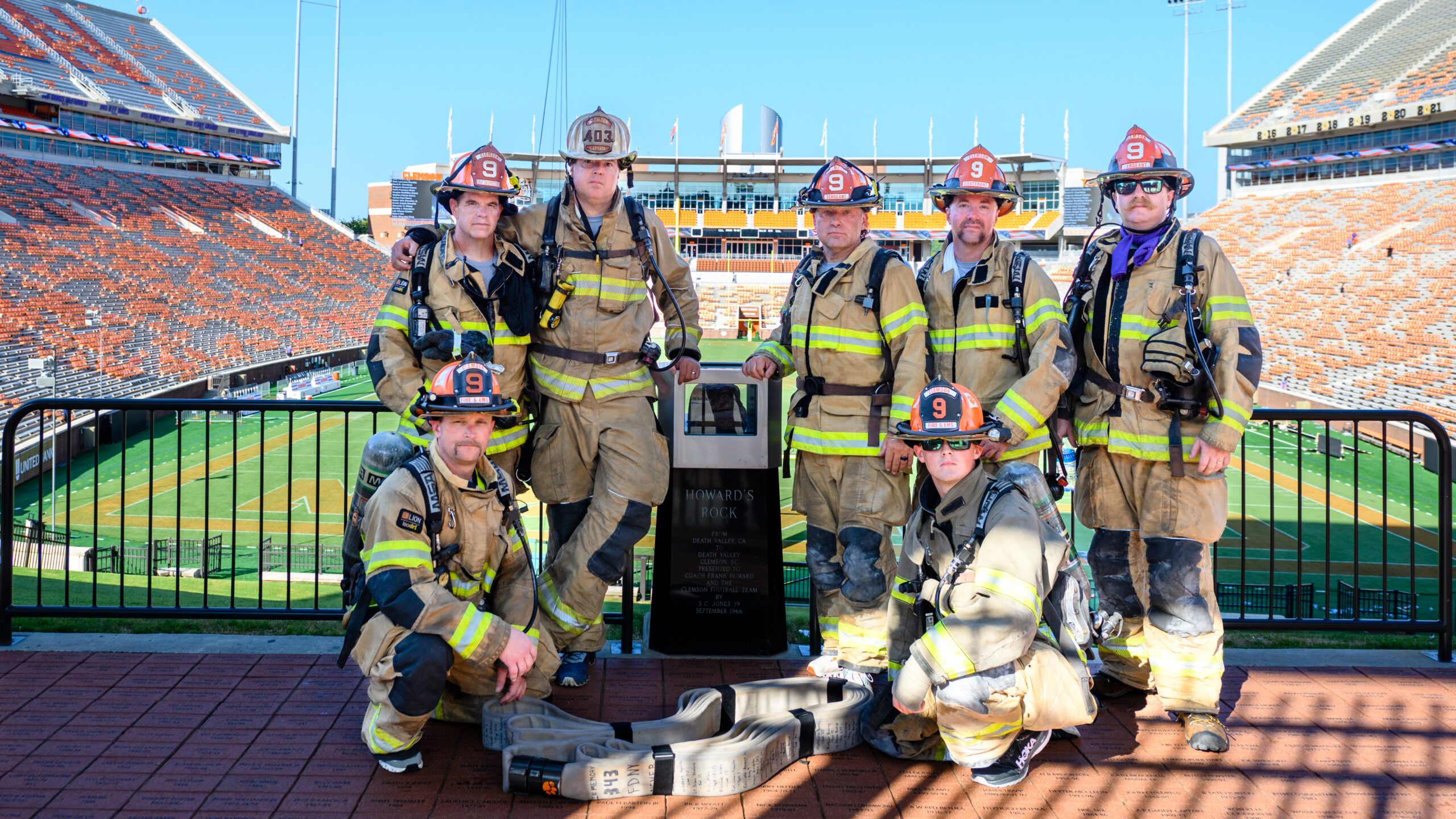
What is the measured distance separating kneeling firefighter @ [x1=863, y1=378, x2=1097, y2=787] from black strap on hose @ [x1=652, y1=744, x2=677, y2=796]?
793 millimetres

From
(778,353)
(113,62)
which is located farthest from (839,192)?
(113,62)

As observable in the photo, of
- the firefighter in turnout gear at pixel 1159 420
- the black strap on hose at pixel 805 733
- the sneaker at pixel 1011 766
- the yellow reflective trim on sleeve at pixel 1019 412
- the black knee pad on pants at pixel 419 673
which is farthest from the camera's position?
the yellow reflective trim on sleeve at pixel 1019 412

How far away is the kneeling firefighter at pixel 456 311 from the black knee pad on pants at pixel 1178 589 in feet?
8.89

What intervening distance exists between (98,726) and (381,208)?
3923 inches

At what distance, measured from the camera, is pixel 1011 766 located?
3.82 metres

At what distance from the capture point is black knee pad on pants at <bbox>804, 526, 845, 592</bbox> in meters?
4.79

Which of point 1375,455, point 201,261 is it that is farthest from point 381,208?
point 1375,455

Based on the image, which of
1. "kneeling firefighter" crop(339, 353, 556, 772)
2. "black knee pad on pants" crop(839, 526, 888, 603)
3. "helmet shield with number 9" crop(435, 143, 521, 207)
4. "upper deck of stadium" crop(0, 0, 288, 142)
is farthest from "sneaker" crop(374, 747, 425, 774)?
"upper deck of stadium" crop(0, 0, 288, 142)

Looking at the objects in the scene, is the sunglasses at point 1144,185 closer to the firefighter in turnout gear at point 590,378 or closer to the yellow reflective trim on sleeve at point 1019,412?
the yellow reflective trim on sleeve at point 1019,412

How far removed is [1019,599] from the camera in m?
3.56

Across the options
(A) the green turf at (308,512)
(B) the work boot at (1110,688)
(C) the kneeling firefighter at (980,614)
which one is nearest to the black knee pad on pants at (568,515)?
(C) the kneeling firefighter at (980,614)

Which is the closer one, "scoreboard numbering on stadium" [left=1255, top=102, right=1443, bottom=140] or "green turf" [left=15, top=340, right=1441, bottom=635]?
"green turf" [left=15, top=340, right=1441, bottom=635]

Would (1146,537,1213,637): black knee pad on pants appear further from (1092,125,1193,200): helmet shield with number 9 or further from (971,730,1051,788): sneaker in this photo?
(1092,125,1193,200): helmet shield with number 9

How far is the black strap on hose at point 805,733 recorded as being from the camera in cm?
398
